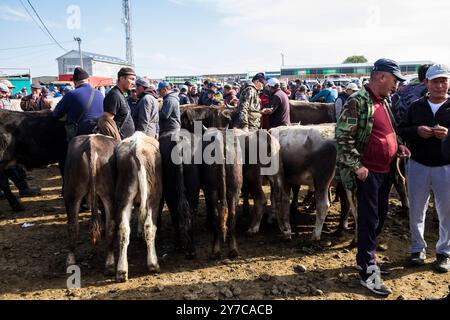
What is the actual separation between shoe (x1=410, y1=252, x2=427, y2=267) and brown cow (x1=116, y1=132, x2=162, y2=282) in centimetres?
343

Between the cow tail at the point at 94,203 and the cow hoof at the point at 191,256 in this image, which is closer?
the cow tail at the point at 94,203

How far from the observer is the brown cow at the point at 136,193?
4387 millimetres

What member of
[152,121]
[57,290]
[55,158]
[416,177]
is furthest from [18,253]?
[416,177]

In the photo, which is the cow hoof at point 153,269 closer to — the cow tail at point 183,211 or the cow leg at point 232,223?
the cow tail at point 183,211

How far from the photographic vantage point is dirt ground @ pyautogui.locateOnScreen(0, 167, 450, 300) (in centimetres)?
409

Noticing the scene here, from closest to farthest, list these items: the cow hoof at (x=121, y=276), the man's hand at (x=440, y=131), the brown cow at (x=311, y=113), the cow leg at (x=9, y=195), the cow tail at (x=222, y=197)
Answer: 1. the man's hand at (x=440, y=131)
2. the cow hoof at (x=121, y=276)
3. the cow tail at (x=222, y=197)
4. the cow leg at (x=9, y=195)
5. the brown cow at (x=311, y=113)

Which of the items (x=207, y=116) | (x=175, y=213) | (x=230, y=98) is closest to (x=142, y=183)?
(x=175, y=213)

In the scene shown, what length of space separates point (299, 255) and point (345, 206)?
1.26 m

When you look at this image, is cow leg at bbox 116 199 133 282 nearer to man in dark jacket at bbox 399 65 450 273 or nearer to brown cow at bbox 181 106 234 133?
man in dark jacket at bbox 399 65 450 273

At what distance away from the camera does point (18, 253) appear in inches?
208

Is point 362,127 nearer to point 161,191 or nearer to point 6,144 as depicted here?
point 161,191

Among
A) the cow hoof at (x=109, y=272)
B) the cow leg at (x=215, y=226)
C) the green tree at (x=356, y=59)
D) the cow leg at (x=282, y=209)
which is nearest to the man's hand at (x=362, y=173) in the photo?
the cow leg at (x=282, y=209)

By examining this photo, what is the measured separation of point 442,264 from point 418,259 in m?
0.28

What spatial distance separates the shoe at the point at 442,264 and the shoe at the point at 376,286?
1.01 meters
